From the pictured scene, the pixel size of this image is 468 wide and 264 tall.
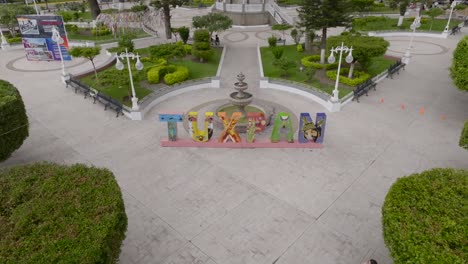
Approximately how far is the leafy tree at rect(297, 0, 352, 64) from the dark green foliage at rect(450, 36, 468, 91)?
10.5 meters

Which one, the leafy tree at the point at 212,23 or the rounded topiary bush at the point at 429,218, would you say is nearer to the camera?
the rounded topiary bush at the point at 429,218

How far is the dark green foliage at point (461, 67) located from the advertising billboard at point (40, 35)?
3336 cm

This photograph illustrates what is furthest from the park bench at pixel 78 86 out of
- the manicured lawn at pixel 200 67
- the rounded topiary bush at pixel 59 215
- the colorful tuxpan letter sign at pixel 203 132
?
the rounded topiary bush at pixel 59 215

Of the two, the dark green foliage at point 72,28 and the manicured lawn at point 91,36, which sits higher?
the dark green foliage at point 72,28

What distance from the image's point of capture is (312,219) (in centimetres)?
1273

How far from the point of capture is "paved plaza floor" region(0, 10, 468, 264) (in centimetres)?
1162

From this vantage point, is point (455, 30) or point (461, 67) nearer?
point (461, 67)

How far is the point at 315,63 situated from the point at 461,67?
12.6 metres

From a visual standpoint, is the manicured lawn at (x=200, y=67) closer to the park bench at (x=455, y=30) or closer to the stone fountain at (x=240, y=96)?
the stone fountain at (x=240, y=96)

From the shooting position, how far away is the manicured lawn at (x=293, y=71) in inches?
982

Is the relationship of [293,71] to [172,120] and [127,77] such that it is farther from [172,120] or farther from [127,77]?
[172,120]

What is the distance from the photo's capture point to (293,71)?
28938mm

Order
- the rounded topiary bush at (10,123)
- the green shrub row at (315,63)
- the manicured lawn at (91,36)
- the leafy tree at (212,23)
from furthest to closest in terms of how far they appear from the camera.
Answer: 1. the manicured lawn at (91,36)
2. the leafy tree at (212,23)
3. the green shrub row at (315,63)
4. the rounded topiary bush at (10,123)

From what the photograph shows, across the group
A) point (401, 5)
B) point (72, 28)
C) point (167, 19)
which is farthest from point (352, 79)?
point (72, 28)
